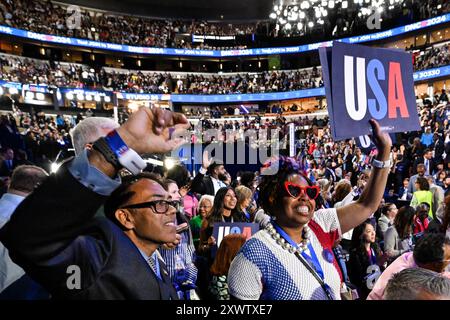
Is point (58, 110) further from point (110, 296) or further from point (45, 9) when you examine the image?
point (110, 296)

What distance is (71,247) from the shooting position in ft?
3.67

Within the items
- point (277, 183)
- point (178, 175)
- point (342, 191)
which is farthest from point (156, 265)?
point (342, 191)

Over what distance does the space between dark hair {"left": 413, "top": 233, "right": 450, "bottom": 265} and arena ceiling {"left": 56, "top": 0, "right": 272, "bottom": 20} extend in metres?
37.9

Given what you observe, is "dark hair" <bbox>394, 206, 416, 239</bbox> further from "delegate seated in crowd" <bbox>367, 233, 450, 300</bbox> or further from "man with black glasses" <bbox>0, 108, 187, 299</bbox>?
"man with black glasses" <bbox>0, 108, 187, 299</bbox>

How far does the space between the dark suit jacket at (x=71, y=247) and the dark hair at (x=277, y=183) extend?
78cm

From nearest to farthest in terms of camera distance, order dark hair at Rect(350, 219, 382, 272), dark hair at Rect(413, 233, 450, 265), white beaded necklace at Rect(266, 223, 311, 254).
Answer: white beaded necklace at Rect(266, 223, 311, 254) < dark hair at Rect(413, 233, 450, 265) < dark hair at Rect(350, 219, 382, 272)

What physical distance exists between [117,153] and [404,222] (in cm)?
416

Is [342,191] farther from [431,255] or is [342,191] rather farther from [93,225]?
[93,225]

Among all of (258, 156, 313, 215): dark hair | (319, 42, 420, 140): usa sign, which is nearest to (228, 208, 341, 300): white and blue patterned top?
(258, 156, 313, 215): dark hair

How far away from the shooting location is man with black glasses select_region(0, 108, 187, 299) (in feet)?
3.07

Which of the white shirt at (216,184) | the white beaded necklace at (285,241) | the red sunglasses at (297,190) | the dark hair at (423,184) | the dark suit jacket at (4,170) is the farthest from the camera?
the dark suit jacket at (4,170)

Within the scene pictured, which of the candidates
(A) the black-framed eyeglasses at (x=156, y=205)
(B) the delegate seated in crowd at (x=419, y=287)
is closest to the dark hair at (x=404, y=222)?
(B) the delegate seated in crowd at (x=419, y=287)

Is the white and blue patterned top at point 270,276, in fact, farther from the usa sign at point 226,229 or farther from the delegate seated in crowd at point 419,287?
the usa sign at point 226,229

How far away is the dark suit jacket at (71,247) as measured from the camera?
93 cm
